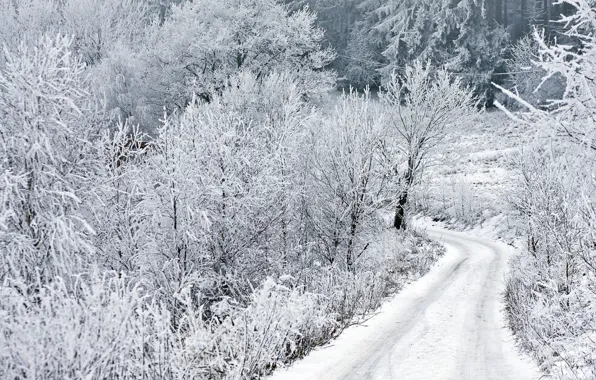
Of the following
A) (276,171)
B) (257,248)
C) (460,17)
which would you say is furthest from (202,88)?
(460,17)

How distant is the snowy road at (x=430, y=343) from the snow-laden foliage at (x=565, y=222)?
0.64 meters

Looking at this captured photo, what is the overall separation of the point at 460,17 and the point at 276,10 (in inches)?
893

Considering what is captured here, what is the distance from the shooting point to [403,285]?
629 inches

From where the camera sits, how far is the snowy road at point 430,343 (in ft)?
26.2

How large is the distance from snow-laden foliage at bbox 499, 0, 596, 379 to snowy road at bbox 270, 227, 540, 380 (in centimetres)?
64

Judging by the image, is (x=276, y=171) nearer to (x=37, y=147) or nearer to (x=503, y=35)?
(x=37, y=147)

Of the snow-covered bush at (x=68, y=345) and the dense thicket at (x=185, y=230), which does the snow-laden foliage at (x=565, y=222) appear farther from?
the snow-covered bush at (x=68, y=345)

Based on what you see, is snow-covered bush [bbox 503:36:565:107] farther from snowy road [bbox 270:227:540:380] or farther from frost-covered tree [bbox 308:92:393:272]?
snowy road [bbox 270:227:540:380]

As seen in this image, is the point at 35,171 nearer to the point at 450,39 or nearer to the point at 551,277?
the point at 551,277

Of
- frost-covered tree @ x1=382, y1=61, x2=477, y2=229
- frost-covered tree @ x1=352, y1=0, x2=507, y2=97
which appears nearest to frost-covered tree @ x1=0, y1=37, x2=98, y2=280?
frost-covered tree @ x1=382, y1=61, x2=477, y2=229

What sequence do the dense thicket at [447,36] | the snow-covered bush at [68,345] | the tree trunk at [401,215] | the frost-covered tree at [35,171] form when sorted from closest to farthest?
the snow-covered bush at [68,345], the frost-covered tree at [35,171], the tree trunk at [401,215], the dense thicket at [447,36]

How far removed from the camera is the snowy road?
7977 mm

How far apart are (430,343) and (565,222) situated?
4.17 meters

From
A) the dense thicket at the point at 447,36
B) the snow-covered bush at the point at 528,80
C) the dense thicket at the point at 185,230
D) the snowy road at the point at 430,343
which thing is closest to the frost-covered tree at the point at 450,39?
the dense thicket at the point at 447,36
